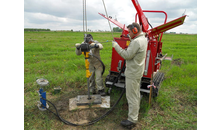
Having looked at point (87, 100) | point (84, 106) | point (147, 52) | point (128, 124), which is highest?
point (147, 52)

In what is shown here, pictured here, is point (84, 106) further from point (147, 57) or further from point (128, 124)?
point (147, 57)

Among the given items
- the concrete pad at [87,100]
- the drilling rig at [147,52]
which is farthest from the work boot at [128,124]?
the drilling rig at [147,52]

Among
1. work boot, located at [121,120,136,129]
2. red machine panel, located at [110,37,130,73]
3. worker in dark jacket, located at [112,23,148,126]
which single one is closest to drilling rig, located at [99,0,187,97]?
red machine panel, located at [110,37,130,73]

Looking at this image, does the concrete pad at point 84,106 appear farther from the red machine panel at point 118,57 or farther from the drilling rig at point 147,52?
the red machine panel at point 118,57

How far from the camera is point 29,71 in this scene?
629cm

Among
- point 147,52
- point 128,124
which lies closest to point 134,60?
point 147,52

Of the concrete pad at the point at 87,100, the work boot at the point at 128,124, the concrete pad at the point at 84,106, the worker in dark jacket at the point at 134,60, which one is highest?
the worker in dark jacket at the point at 134,60

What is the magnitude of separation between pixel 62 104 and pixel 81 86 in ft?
4.01

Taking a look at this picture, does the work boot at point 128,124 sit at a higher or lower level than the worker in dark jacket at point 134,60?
lower

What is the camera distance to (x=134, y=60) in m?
2.90

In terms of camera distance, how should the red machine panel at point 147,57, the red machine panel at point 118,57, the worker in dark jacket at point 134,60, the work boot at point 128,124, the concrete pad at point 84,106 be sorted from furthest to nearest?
the red machine panel at point 118,57 < the red machine panel at point 147,57 < the concrete pad at point 84,106 < the work boot at point 128,124 < the worker in dark jacket at point 134,60

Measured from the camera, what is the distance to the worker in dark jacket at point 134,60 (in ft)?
9.21

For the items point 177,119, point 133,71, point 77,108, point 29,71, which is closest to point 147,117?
point 177,119

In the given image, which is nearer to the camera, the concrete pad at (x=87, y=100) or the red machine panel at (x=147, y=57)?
the concrete pad at (x=87, y=100)
